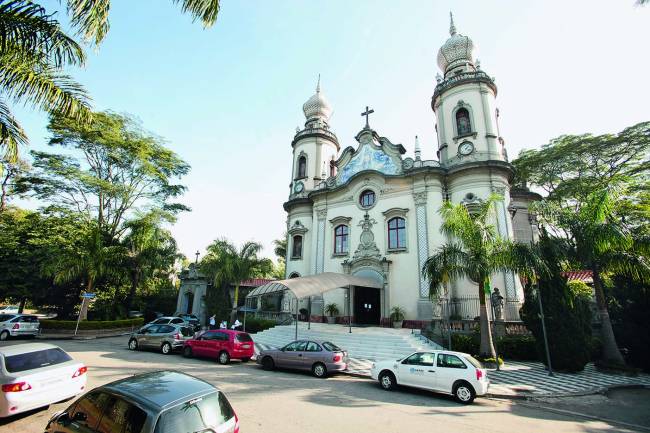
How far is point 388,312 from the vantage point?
66.0 ft

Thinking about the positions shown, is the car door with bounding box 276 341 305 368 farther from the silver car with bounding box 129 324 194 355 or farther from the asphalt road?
the silver car with bounding box 129 324 194 355

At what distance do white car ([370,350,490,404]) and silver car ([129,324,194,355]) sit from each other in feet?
31.0

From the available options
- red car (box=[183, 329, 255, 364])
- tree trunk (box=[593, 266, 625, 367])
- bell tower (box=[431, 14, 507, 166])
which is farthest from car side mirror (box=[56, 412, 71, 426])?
bell tower (box=[431, 14, 507, 166])

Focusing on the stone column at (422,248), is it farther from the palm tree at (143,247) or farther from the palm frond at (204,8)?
the palm tree at (143,247)

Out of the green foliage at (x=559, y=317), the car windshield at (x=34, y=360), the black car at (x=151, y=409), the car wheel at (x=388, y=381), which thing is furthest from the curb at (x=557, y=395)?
the car windshield at (x=34, y=360)

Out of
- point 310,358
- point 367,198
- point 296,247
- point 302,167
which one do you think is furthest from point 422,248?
point 302,167

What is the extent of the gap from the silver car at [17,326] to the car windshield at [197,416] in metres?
24.0

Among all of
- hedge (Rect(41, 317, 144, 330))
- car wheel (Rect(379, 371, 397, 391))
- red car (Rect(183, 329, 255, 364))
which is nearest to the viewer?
car wheel (Rect(379, 371, 397, 391))

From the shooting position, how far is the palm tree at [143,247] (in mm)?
24919

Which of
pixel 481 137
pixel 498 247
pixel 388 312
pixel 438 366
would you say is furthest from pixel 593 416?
pixel 481 137

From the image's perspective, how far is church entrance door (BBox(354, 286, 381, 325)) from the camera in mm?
21562

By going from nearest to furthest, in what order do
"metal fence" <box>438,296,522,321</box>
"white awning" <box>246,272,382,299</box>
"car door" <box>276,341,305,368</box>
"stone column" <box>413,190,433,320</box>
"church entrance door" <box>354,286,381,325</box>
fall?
"car door" <box>276,341,305,368</box> < "white awning" <box>246,272,382,299</box> < "metal fence" <box>438,296,522,321</box> < "stone column" <box>413,190,433,320</box> < "church entrance door" <box>354,286,381,325</box>

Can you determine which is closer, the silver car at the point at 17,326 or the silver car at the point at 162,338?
the silver car at the point at 162,338

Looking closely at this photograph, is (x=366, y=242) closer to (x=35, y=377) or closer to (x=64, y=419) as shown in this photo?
(x=35, y=377)
